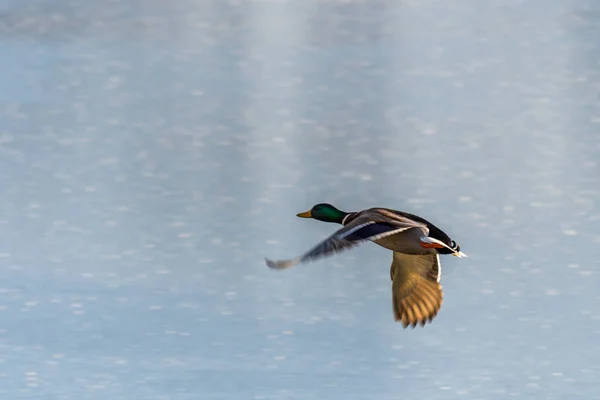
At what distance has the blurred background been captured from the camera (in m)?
4.87

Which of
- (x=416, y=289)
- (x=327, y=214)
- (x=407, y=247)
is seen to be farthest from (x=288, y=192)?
(x=407, y=247)

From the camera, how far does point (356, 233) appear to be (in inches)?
154

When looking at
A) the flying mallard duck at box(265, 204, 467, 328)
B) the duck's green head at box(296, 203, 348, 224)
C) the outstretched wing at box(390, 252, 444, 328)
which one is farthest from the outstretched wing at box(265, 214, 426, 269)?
the duck's green head at box(296, 203, 348, 224)

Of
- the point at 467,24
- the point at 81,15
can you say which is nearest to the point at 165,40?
the point at 81,15

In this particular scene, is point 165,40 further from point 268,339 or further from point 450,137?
point 268,339

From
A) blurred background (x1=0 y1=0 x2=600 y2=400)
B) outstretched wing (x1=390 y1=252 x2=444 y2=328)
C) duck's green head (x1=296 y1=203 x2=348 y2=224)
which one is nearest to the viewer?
outstretched wing (x1=390 y1=252 x2=444 y2=328)

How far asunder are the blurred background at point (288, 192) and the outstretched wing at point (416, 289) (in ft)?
0.98

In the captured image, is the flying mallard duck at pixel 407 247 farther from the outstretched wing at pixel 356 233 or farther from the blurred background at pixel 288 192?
the blurred background at pixel 288 192

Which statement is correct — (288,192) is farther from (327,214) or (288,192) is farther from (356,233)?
(356,233)

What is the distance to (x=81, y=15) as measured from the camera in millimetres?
10641

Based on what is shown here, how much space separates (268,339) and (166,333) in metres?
0.46

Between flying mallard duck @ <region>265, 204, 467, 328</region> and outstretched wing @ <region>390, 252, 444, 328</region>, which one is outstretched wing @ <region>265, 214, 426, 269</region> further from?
outstretched wing @ <region>390, 252, 444, 328</region>

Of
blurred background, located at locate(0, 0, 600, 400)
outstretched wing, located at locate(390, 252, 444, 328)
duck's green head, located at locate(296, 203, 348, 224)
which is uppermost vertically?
duck's green head, located at locate(296, 203, 348, 224)

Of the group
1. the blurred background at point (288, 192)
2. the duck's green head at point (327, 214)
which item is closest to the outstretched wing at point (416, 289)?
the blurred background at point (288, 192)
